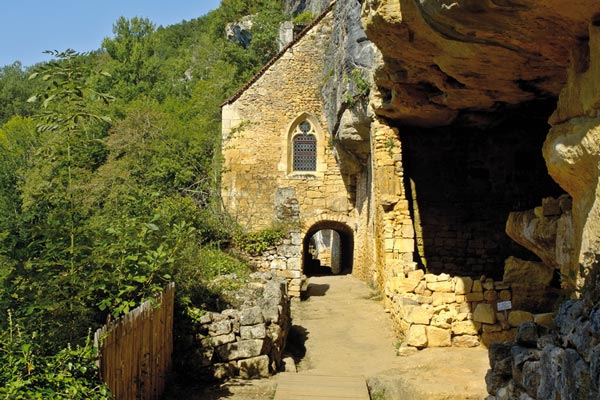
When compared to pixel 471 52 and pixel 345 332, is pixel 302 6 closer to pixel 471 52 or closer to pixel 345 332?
pixel 345 332

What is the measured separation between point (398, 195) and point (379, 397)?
5933 mm

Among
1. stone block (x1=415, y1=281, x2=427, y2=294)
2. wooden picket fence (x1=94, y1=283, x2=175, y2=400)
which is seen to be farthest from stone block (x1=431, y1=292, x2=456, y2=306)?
wooden picket fence (x1=94, y1=283, x2=175, y2=400)

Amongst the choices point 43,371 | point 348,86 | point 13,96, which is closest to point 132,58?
point 13,96

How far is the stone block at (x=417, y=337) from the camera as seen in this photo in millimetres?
9086

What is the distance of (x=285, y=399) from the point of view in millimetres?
6934

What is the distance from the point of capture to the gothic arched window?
22.0 meters

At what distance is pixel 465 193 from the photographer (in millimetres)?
14688

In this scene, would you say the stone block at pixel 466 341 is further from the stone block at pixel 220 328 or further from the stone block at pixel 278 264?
the stone block at pixel 278 264

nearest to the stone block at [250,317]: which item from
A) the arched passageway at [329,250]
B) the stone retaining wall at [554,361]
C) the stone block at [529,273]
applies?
the stone retaining wall at [554,361]

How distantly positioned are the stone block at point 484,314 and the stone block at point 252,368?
3.51 m

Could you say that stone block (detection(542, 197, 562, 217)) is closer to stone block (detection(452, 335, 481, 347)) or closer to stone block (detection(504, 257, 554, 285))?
stone block (detection(504, 257, 554, 285))

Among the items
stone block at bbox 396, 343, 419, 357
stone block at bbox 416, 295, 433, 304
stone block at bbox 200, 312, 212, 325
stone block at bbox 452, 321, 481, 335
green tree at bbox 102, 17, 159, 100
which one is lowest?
stone block at bbox 396, 343, 419, 357

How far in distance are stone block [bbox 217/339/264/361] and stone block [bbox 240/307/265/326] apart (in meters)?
0.24

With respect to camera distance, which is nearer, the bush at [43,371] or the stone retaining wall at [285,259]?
the bush at [43,371]
